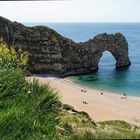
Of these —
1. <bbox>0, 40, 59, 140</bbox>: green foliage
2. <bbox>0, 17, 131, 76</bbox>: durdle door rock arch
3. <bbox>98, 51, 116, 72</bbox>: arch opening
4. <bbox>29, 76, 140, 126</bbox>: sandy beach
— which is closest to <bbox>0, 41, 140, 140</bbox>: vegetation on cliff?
<bbox>0, 40, 59, 140</bbox>: green foliage

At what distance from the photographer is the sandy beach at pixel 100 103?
3913 centimetres

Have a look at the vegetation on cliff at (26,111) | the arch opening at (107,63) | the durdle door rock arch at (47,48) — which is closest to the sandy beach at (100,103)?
the durdle door rock arch at (47,48)

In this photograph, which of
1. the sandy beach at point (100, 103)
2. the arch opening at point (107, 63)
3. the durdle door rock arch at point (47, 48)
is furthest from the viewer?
the arch opening at point (107, 63)

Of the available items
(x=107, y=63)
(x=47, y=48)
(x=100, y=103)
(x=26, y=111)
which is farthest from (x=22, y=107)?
(x=107, y=63)

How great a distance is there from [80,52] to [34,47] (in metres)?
8.56

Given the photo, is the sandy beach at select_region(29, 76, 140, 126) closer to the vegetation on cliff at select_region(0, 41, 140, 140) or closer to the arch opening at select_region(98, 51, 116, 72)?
the arch opening at select_region(98, 51, 116, 72)

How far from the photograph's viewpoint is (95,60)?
70.2 metres

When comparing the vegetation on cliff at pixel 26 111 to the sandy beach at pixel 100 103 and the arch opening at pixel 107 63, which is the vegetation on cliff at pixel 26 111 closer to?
the sandy beach at pixel 100 103

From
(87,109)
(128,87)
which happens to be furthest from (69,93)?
(128,87)

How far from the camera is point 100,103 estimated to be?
4600 centimetres

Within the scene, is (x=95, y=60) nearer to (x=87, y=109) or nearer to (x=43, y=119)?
(x=87, y=109)

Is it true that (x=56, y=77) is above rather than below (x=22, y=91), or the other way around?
below

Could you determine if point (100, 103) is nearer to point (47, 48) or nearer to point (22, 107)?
point (47, 48)

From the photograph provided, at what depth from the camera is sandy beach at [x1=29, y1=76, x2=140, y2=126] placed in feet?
128
